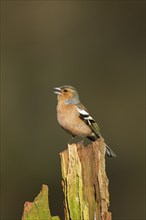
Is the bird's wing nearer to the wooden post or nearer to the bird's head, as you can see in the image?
the bird's head

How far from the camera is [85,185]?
5188 mm

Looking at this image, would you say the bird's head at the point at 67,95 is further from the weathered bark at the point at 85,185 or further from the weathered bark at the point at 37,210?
the weathered bark at the point at 37,210

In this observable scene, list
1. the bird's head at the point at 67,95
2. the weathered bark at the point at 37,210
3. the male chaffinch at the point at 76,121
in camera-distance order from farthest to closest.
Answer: the bird's head at the point at 67,95
the male chaffinch at the point at 76,121
the weathered bark at the point at 37,210

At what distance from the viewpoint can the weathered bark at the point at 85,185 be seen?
494cm

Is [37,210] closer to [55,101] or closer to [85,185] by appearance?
[85,185]

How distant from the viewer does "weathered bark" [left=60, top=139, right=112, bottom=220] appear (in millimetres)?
4938

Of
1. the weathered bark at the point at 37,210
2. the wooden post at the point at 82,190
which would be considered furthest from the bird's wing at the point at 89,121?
the weathered bark at the point at 37,210

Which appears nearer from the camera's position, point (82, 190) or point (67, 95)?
point (82, 190)

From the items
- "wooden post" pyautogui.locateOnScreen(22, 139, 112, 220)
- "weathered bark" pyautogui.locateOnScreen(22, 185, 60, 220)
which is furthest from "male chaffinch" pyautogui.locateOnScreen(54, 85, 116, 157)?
"weathered bark" pyautogui.locateOnScreen(22, 185, 60, 220)

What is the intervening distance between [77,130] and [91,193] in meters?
4.23

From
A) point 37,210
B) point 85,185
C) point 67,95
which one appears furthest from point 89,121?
point 37,210

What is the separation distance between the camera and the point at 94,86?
23234 mm

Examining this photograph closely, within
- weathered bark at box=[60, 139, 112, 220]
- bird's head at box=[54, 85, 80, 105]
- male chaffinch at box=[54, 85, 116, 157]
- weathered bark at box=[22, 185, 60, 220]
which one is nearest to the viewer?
weathered bark at box=[22, 185, 60, 220]

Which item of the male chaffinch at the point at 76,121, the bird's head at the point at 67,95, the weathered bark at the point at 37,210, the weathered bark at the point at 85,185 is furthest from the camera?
the bird's head at the point at 67,95
